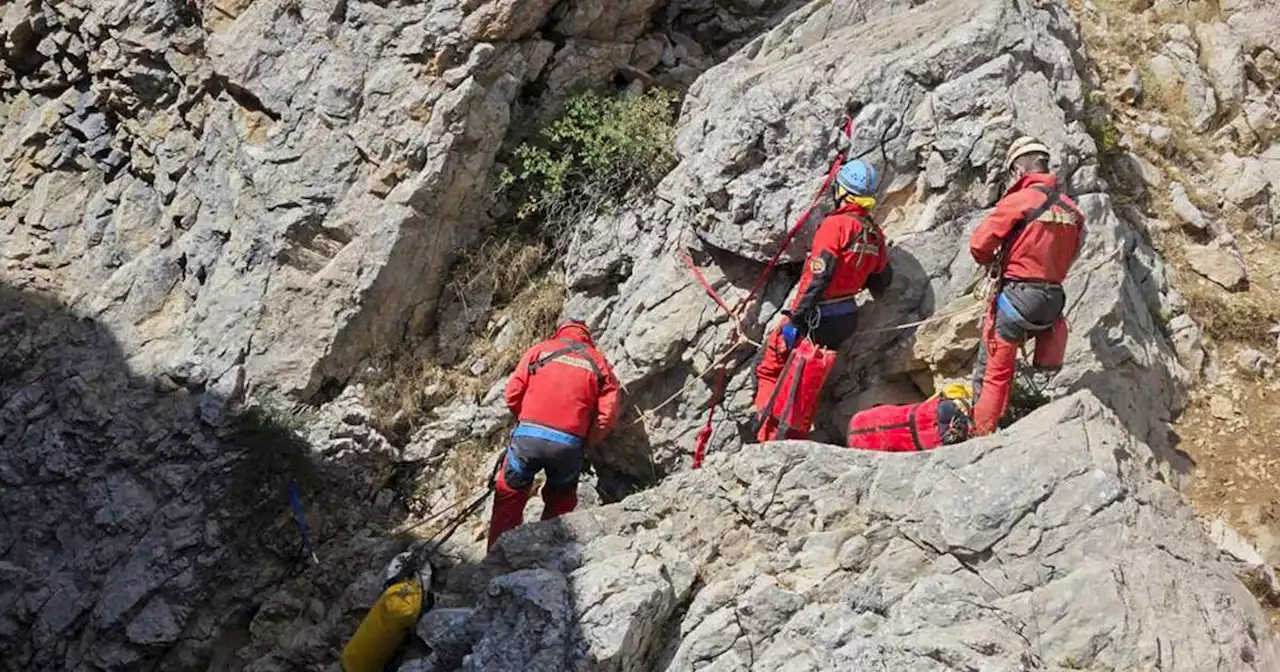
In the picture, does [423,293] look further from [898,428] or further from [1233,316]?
[1233,316]

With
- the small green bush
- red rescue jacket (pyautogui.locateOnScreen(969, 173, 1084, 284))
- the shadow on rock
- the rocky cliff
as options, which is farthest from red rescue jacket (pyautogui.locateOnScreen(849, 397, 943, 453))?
the shadow on rock

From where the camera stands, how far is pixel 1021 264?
714cm

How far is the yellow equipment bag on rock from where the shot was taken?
6848 millimetres

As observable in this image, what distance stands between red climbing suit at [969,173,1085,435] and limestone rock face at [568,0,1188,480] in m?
0.60

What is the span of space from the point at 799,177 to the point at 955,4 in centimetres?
227

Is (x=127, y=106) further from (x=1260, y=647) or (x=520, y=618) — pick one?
(x=1260, y=647)

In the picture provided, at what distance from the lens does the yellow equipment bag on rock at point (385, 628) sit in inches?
270

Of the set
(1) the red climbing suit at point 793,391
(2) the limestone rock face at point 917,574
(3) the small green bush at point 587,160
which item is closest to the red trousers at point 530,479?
(2) the limestone rock face at point 917,574

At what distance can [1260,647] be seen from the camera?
18.0 feet

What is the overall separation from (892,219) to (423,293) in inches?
161

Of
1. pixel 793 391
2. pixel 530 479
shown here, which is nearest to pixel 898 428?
pixel 793 391

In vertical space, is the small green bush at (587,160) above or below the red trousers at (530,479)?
above

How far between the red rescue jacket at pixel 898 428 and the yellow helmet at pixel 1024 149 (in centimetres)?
182

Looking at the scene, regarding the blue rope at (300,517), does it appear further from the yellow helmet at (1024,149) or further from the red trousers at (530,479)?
the yellow helmet at (1024,149)
